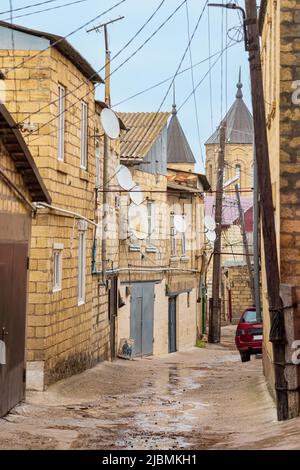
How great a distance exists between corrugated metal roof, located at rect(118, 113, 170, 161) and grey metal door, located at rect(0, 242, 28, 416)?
539 inches

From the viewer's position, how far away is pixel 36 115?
15.8 metres

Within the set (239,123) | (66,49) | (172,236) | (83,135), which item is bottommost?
(172,236)

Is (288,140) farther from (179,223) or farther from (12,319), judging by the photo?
(179,223)

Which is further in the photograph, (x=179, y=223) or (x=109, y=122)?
(x=179, y=223)

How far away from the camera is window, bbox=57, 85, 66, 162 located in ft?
55.1

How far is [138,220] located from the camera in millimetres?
28000

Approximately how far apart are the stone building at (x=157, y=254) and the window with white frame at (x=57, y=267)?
810cm

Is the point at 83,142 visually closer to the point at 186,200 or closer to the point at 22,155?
the point at 22,155

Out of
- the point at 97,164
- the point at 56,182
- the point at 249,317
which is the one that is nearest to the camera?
the point at 56,182

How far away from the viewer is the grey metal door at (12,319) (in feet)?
40.8

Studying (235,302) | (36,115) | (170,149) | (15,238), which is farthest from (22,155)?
(170,149)

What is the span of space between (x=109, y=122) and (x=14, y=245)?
20.2ft

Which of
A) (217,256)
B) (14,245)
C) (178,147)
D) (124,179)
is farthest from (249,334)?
(178,147)

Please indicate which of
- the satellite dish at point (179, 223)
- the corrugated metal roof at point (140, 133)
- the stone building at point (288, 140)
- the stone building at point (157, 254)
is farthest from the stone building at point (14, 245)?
the satellite dish at point (179, 223)
